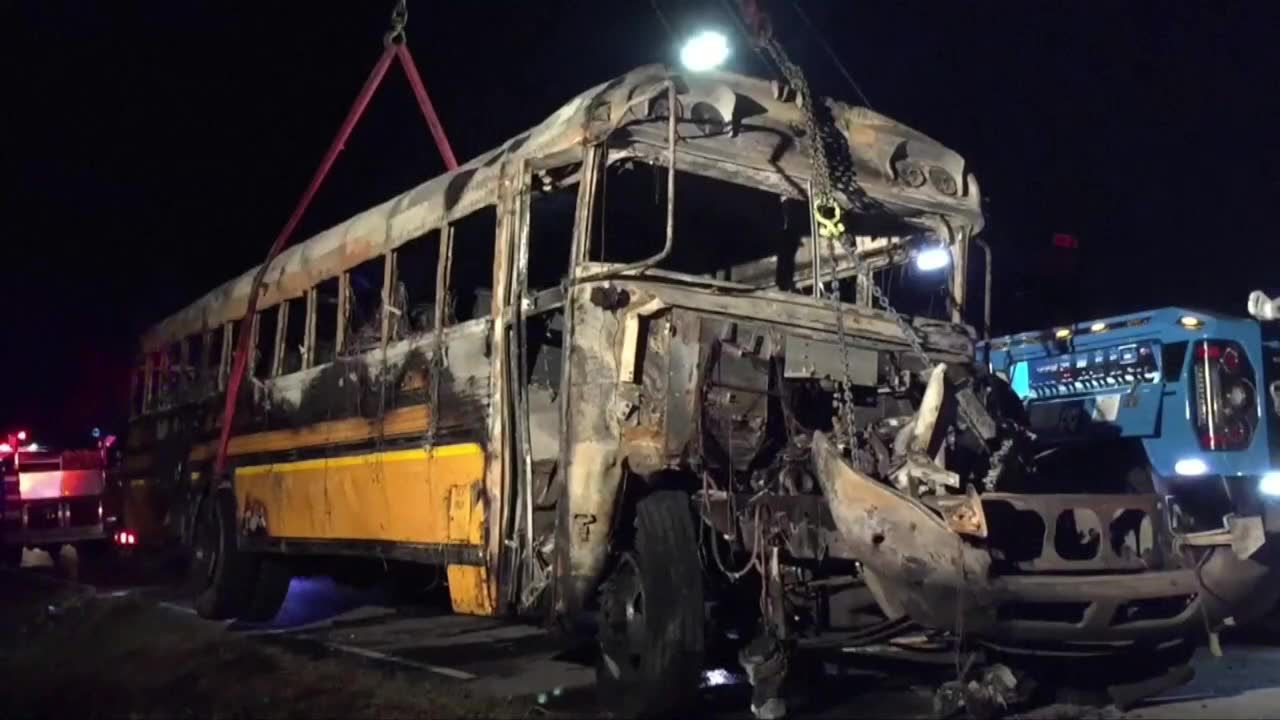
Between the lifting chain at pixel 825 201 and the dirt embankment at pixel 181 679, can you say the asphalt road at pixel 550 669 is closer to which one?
the dirt embankment at pixel 181 679

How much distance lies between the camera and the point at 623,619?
5934mm

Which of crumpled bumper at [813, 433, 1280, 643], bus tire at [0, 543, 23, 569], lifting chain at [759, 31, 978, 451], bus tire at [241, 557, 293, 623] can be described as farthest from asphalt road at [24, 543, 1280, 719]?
bus tire at [0, 543, 23, 569]

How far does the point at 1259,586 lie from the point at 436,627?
21.4 feet

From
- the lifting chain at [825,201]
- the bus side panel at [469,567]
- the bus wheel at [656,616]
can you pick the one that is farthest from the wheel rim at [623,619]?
the lifting chain at [825,201]

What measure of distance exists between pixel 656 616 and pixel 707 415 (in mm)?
1012

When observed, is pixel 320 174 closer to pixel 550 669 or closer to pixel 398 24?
pixel 398 24

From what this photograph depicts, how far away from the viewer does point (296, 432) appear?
29.6 feet

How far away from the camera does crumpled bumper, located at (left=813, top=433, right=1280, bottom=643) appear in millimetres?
4977

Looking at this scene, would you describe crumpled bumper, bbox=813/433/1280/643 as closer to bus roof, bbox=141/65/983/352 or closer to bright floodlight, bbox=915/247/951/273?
bus roof, bbox=141/65/983/352

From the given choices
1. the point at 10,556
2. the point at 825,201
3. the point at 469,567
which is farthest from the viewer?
the point at 10,556

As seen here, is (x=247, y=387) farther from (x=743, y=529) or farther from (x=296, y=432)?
(x=743, y=529)

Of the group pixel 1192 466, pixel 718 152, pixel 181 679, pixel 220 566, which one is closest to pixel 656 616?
pixel 718 152

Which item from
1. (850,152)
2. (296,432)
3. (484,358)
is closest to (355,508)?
(296,432)

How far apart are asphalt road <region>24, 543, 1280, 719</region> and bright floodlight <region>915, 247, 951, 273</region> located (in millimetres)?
2554
